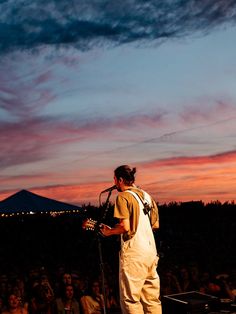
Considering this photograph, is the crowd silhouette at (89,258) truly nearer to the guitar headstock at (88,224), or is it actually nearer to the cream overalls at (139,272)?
the cream overalls at (139,272)

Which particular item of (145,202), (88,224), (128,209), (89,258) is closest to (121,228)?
(128,209)

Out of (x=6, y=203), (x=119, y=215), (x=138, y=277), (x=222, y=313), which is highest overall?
(x=6, y=203)

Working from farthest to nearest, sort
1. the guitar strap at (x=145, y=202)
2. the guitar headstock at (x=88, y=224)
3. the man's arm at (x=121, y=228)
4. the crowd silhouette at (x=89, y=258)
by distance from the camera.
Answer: the crowd silhouette at (x=89, y=258)
the guitar strap at (x=145, y=202)
the guitar headstock at (x=88, y=224)
the man's arm at (x=121, y=228)

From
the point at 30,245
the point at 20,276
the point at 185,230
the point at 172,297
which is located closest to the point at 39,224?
the point at 30,245

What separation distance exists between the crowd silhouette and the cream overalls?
66.8 inches

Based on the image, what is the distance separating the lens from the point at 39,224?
11008mm

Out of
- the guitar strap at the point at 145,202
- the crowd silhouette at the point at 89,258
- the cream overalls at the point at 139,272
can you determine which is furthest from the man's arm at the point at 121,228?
the crowd silhouette at the point at 89,258

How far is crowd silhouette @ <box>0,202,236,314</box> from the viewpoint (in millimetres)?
8883

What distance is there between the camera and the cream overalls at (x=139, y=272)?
538 centimetres

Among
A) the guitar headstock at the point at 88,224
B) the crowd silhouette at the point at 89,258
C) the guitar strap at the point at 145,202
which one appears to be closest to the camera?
the guitar headstock at the point at 88,224

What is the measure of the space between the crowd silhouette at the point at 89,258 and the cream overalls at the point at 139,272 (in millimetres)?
1696

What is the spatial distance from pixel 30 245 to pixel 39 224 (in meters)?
0.50

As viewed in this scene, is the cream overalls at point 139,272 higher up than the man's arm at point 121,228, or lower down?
lower down

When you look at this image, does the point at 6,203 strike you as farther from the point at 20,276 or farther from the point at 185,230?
the point at 185,230
